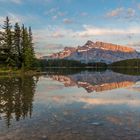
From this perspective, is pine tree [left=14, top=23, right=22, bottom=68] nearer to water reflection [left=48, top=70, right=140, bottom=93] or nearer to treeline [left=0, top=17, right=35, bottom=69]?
treeline [left=0, top=17, right=35, bottom=69]

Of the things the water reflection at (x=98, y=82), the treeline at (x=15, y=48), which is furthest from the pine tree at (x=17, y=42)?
the water reflection at (x=98, y=82)

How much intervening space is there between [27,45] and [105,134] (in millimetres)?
85060

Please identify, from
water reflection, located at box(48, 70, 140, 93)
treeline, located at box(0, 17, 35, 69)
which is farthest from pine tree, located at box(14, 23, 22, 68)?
water reflection, located at box(48, 70, 140, 93)

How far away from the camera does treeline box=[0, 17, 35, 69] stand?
83.3m

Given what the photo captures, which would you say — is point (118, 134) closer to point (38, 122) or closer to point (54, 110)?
point (38, 122)

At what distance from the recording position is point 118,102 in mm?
25984

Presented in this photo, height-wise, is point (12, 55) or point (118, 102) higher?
point (12, 55)

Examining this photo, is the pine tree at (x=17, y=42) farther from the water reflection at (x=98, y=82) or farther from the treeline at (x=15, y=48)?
the water reflection at (x=98, y=82)

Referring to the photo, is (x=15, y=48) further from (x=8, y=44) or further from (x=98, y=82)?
(x=98, y=82)

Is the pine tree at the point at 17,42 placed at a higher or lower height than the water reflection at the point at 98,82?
higher

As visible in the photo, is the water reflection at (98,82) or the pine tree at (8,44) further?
the pine tree at (8,44)

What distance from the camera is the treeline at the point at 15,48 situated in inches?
3280

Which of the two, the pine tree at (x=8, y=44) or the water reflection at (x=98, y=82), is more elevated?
the pine tree at (x=8, y=44)

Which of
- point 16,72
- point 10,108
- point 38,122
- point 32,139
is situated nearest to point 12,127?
point 38,122
